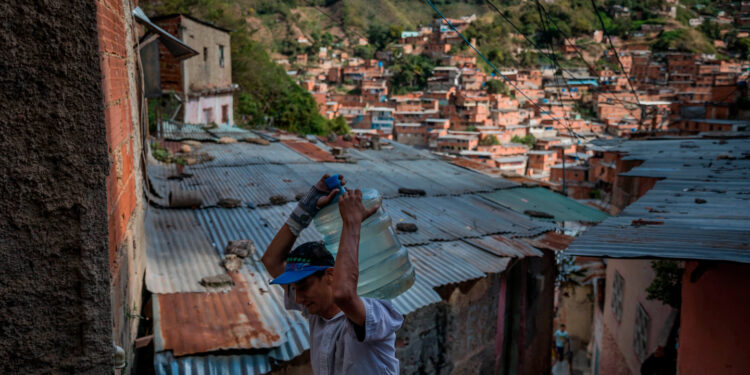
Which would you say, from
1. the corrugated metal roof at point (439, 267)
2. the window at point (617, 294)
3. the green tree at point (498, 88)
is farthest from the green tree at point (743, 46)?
the corrugated metal roof at point (439, 267)

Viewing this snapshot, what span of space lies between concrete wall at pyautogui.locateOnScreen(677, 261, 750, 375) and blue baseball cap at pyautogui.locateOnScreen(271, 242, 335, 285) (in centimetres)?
337

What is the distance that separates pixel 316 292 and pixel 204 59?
18373 mm

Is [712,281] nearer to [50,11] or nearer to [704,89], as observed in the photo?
[50,11]

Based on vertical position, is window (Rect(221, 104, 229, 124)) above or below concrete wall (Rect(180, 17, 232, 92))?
below

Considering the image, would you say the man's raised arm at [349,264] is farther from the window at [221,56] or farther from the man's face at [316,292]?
the window at [221,56]

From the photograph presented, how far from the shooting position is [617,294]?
10141 millimetres

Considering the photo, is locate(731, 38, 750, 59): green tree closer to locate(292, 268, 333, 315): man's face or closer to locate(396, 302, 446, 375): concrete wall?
locate(396, 302, 446, 375): concrete wall

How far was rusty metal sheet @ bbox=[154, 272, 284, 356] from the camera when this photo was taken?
3.37 meters

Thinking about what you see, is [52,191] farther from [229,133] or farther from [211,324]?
[229,133]

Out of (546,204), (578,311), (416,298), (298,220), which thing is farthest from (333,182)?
(578,311)

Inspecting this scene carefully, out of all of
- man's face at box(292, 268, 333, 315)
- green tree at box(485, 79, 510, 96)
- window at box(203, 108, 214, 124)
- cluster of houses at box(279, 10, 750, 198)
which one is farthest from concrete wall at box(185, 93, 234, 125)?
green tree at box(485, 79, 510, 96)

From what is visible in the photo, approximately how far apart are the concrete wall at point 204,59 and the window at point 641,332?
1375cm

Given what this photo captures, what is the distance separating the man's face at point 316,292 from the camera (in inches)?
76.4

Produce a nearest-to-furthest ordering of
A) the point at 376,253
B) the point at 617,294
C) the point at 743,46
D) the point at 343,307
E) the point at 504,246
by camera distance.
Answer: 1. the point at 343,307
2. the point at 376,253
3. the point at 504,246
4. the point at 617,294
5. the point at 743,46
